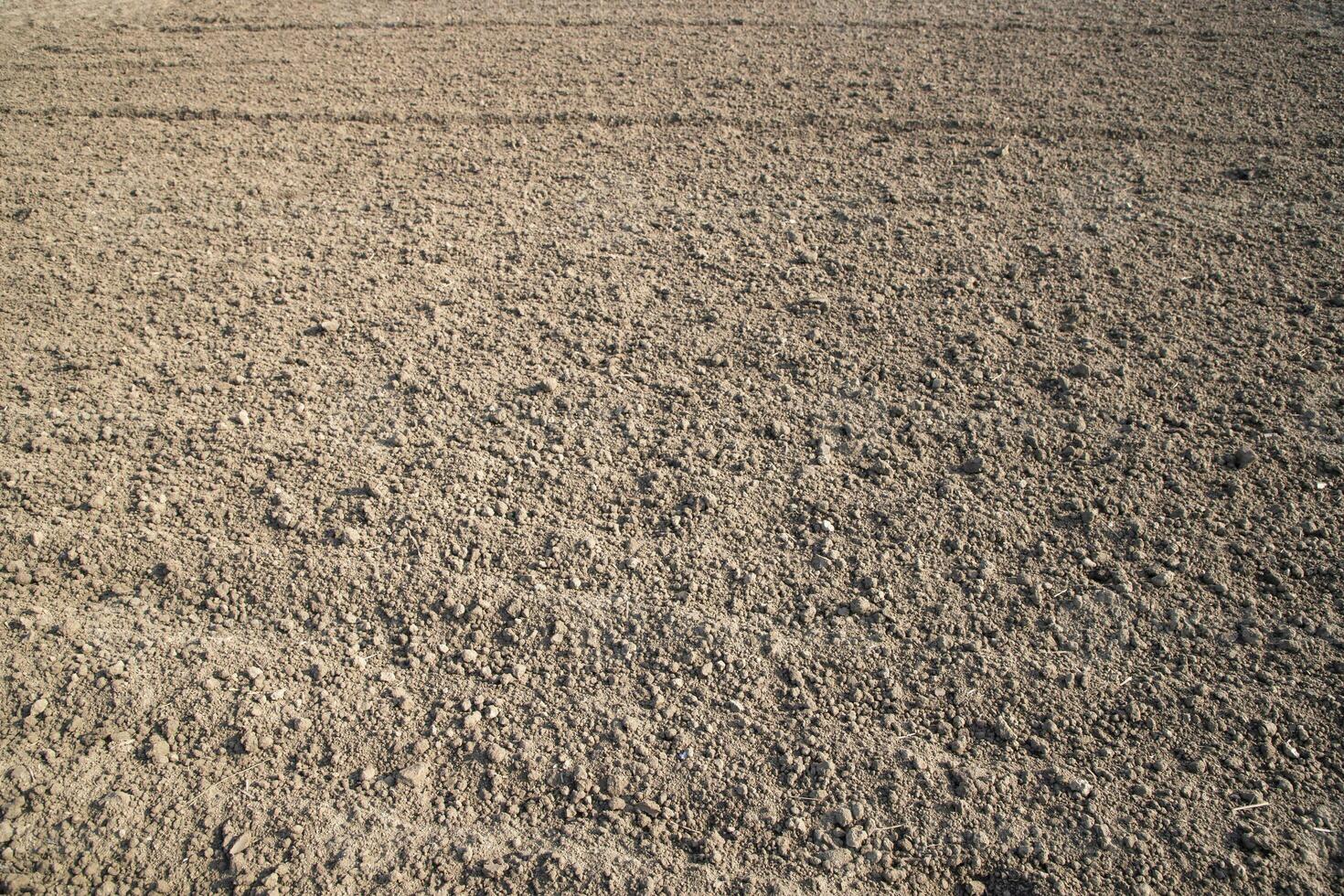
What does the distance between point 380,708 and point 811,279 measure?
2.72 m

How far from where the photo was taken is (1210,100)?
5387 mm

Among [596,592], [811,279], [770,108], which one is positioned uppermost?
[770,108]

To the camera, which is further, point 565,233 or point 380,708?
point 565,233

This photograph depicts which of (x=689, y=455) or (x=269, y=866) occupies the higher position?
(x=689, y=455)

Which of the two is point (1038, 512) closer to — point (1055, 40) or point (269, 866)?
point (269, 866)

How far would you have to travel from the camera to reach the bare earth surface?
249 centimetres

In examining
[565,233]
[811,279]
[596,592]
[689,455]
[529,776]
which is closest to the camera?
[529,776]

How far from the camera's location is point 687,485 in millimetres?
3385

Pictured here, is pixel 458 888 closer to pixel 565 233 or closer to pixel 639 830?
pixel 639 830

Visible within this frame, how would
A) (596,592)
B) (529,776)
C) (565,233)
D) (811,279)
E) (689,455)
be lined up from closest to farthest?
(529,776), (596,592), (689,455), (811,279), (565,233)

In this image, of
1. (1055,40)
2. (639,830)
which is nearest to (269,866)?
(639,830)

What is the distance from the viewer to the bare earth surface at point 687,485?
2.49 meters

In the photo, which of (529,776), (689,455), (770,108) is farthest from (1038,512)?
(770,108)

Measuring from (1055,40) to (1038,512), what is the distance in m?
4.41
